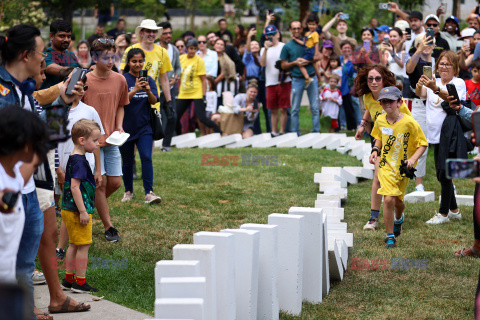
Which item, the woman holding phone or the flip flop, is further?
the woman holding phone

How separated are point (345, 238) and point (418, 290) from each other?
1154 mm

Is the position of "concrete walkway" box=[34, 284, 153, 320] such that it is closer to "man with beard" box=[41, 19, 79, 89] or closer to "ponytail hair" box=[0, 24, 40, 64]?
"ponytail hair" box=[0, 24, 40, 64]

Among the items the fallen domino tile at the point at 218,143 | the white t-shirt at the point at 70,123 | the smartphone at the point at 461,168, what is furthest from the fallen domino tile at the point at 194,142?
the smartphone at the point at 461,168

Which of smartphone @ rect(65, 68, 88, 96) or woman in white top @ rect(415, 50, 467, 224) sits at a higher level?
smartphone @ rect(65, 68, 88, 96)

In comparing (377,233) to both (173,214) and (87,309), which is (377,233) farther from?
(87,309)

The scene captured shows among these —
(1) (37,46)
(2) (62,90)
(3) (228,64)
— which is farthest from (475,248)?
(3) (228,64)

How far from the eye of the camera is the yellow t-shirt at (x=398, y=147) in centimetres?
771

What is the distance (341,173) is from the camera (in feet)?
35.7

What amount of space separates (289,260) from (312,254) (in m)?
0.42

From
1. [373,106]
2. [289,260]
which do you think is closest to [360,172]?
[373,106]

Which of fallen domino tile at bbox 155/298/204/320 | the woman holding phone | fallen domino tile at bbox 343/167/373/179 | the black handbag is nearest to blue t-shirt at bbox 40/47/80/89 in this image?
the woman holding phone

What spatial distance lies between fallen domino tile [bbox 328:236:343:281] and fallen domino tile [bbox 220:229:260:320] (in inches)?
54.4

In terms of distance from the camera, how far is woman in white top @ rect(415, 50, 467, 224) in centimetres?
837

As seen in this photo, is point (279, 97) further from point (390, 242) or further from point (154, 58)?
point (390, 242)
